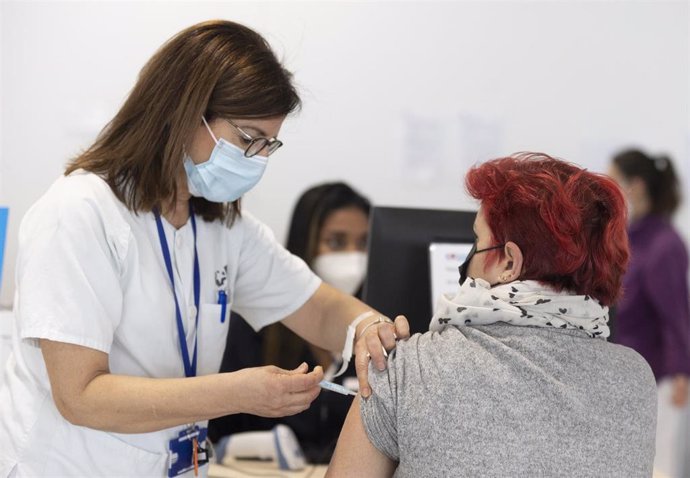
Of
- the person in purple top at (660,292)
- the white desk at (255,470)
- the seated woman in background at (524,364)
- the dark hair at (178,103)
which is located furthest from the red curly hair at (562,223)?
the person in purple top at (660,292)

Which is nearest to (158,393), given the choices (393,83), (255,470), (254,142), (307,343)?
(254,142)

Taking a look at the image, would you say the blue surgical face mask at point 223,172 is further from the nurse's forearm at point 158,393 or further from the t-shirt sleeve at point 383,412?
the t-shirt sleeve at point 383,412

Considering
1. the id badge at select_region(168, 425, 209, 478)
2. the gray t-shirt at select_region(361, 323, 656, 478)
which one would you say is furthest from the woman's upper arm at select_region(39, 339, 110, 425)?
the gray t-shirt at select_region(361, 323, 656, 478)

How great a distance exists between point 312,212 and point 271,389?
154cm

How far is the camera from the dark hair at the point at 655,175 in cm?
322

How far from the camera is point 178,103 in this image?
1.46 metres

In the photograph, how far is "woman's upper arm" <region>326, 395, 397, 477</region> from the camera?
1.25 m

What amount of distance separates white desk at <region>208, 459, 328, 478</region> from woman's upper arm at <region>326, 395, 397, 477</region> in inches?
26.1

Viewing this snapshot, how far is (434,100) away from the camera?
300 centimetres

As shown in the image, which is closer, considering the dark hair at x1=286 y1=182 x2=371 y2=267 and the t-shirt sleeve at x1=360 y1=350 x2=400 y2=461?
the t-shirt sleeve at x1=360 y1=350 x2=400 y2=461

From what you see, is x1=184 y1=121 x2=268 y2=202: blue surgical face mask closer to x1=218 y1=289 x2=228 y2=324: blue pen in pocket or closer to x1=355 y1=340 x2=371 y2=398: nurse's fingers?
x1=218 y1=289 x2=228 y2=324: blue pen in pocket

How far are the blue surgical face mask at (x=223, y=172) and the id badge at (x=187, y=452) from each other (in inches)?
17.9

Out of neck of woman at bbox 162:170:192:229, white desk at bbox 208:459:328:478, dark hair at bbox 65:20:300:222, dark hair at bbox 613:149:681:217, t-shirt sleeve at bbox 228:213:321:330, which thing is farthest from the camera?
dark hair at bbox 613:149:681:217

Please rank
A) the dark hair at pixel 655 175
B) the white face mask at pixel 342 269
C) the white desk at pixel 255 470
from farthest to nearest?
the dark hair at pixel 655 175 < the white face mask at pixel 342 269 < the white desk at pixel 255 470
